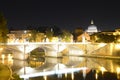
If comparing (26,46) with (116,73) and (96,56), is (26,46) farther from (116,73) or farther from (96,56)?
(116,73)

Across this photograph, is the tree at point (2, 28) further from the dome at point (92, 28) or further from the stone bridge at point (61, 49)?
the dome at point (92, 28)

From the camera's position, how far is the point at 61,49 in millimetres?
52000

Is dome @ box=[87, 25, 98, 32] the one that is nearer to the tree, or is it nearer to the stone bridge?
the stone bridge

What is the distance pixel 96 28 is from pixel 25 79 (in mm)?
71825

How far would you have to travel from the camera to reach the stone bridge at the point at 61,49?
149 ft

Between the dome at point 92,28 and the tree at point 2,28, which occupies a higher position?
the dome at point 92,28

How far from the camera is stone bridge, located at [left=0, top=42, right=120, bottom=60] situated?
4550 centimetres

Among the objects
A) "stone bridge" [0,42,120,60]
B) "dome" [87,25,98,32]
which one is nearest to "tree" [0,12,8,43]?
"stone bridge" [0,42,120,60]

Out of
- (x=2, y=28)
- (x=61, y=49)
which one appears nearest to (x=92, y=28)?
(x=61, y=49)

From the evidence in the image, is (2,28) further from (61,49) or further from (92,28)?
(92,28)

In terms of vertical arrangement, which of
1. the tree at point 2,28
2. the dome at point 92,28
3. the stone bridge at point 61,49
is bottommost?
the stone bridge at point 61,49

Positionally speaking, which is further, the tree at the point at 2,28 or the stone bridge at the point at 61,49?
the stone bridge at the point at 61,49

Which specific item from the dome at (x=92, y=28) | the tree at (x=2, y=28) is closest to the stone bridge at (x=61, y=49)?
the tree at (x=2, y=28)

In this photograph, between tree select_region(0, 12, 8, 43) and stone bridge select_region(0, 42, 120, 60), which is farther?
stone bridge select_region(0, 42, 120, 60)
